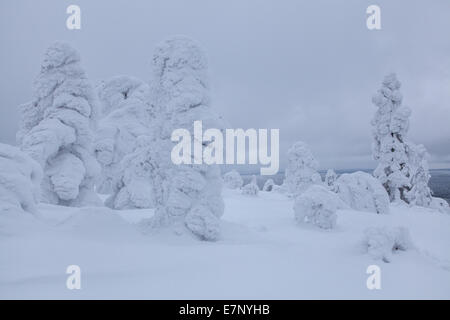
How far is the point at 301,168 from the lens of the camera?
30.3 meters

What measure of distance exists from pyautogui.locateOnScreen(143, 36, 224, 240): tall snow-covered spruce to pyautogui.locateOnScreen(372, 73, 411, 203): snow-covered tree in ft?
72.5

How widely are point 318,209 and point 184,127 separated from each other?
23.7ft

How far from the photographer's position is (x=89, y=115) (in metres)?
17.1

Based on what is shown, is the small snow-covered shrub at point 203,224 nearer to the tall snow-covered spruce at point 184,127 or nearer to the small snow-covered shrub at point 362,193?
the tall snow-covered spruce at point 184,127

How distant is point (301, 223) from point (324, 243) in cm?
362

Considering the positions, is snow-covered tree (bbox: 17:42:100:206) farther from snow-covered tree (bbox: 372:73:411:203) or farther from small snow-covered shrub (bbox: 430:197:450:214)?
small snow-covered shrub (bbox: 430:197:450:214)

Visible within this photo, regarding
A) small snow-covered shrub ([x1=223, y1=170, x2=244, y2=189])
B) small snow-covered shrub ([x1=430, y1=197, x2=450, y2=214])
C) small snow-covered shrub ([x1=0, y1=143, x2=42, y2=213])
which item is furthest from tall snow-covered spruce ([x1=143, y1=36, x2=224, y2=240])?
small snow-covered shrub ([x1=223, y1=170, x2=244, y2=189])

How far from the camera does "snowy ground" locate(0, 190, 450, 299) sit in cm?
514

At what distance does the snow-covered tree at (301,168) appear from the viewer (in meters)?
29.7

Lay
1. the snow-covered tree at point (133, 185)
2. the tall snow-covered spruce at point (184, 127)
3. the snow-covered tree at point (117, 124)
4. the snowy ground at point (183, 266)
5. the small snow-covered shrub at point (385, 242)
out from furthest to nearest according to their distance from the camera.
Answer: the snow-covered tree at point (117, 124) < the snow-covered tree at point (133, 185) < the tall snow-covered spruce at point (184, 127) < the small snow-covered shrub at point (385, 242) < the snowy ground at point (183, 266)

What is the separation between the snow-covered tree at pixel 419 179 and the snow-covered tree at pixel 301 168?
7872 mm

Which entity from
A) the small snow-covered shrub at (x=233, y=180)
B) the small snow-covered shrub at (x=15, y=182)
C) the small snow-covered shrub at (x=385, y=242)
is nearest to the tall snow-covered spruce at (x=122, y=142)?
the small snow-covered shrub at (x=15, y=182)
